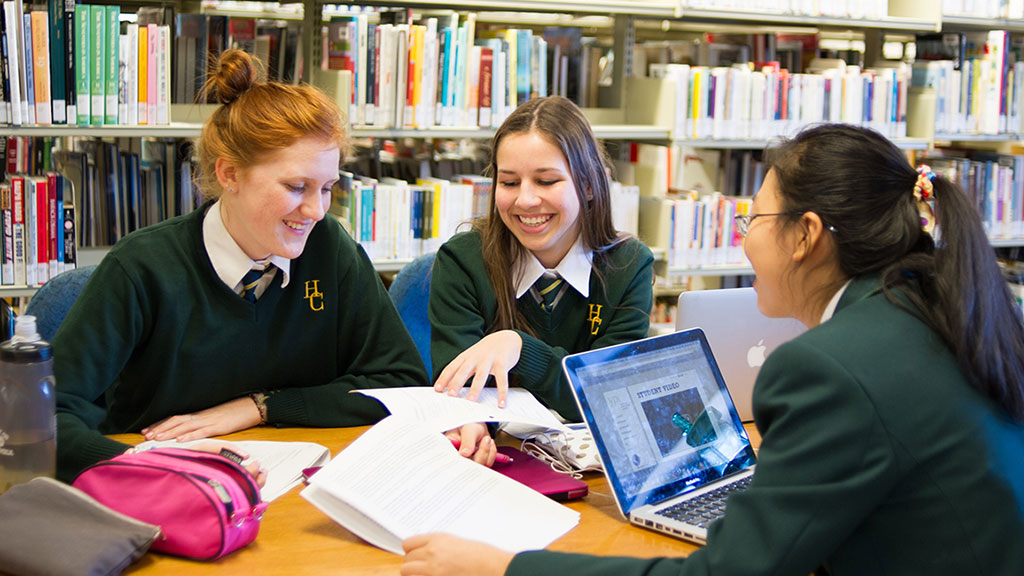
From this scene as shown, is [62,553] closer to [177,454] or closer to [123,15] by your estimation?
[177,454]

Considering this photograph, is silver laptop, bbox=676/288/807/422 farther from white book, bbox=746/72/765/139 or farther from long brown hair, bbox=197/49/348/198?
white book, bbox=746/72/765/139

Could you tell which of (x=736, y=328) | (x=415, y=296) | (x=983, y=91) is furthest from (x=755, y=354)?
(x=983, y=91)

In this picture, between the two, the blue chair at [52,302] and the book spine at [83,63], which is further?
the book spine at [83,63]

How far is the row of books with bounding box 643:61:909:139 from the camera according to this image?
3463mm

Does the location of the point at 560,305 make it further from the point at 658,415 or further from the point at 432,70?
the point at 432,70

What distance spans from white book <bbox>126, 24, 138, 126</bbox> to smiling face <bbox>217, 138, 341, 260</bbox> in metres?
1.36

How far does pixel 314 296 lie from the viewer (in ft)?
5.77

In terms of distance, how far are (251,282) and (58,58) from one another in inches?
57.3

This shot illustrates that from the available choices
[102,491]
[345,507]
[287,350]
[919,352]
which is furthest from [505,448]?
[919,352]

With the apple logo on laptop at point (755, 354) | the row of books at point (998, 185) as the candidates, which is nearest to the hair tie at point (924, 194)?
the apple logo on laptop at point (755, 354)

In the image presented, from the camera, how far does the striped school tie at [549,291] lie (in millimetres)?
1876

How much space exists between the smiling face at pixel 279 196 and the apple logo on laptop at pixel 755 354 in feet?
2.52

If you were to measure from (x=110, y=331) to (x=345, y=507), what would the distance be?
56 cm

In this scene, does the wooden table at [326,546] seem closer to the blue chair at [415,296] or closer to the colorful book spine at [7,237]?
the blue chair at [415,296]
